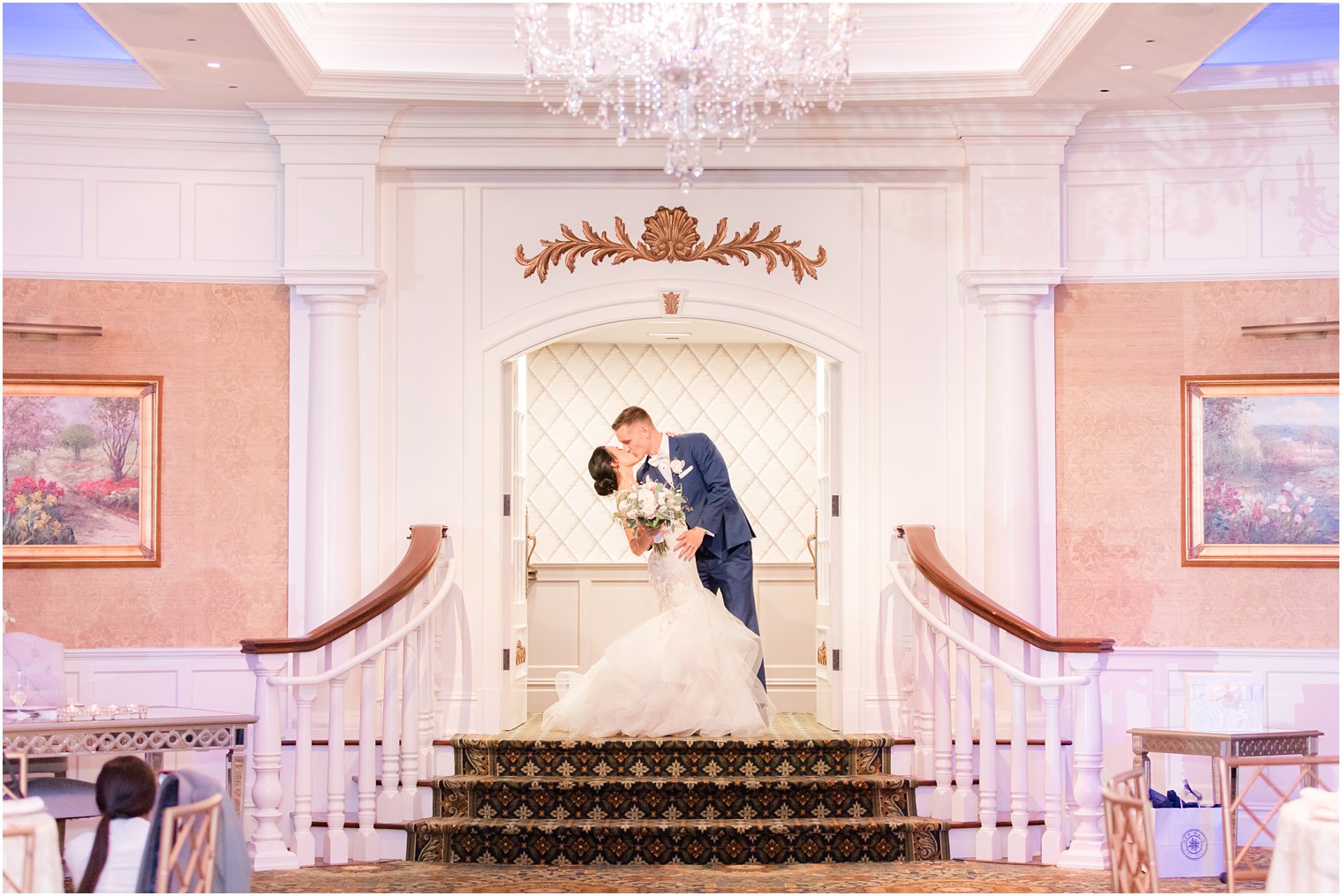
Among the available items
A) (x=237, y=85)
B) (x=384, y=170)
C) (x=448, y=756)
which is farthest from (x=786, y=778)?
(x=237, y=85)

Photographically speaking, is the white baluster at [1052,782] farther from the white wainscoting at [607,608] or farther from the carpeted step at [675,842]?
the white wainscoting at [607,608]

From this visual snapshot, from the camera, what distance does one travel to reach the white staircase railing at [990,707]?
214 inches

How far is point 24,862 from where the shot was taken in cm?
349

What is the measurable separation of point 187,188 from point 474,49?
160cm

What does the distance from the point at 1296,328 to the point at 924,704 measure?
2582 millimetres

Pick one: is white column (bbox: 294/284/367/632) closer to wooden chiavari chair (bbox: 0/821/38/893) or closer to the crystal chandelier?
the crystal chandelier

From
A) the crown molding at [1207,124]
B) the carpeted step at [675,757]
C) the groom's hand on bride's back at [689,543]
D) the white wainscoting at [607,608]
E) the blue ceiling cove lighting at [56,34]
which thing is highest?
the blue ceiling cove lighting at [56,34]

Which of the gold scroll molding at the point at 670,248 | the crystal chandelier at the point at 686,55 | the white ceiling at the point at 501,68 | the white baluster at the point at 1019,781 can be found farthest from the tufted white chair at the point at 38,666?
the white baluster at the point at 1019,781

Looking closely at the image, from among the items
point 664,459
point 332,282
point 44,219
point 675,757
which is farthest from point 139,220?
point 675,757

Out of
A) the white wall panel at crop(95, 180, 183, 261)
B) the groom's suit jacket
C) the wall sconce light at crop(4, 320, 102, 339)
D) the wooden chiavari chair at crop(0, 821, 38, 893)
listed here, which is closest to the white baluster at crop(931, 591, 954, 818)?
the groom's suit jacket

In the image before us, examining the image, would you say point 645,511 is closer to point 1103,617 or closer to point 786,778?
point 786,778

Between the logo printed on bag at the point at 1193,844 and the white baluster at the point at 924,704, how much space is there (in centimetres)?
109

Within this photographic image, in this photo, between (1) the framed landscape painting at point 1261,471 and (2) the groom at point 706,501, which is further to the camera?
(2) the groom at point 706,501

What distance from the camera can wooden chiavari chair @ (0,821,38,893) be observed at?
137 inches
